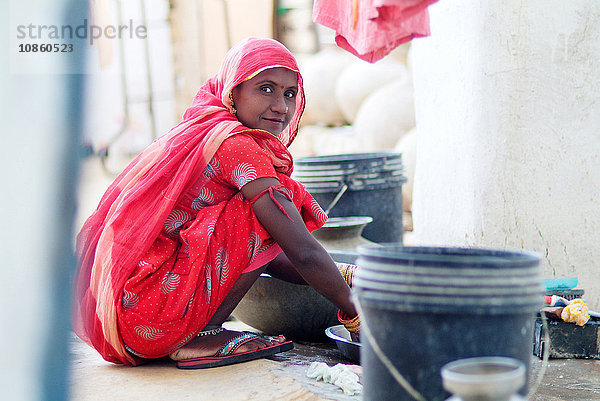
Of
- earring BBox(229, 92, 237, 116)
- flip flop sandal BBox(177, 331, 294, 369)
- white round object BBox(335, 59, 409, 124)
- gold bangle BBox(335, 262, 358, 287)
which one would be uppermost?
white round object BBox(335, 59, 409, 124)

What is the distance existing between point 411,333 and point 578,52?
2.13 metres

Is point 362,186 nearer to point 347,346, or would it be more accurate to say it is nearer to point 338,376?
point 347,346

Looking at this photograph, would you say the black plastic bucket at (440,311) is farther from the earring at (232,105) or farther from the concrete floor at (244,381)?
the earring at (232,105)

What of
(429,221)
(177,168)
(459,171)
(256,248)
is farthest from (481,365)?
(429,221)

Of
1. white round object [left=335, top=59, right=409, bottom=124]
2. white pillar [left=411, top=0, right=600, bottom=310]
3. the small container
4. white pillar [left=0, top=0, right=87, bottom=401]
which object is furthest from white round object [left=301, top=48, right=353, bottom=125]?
the small container

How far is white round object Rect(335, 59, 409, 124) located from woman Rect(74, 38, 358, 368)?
5.31m

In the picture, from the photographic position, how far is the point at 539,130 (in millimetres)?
3205

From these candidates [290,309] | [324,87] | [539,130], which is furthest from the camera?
[324,87]

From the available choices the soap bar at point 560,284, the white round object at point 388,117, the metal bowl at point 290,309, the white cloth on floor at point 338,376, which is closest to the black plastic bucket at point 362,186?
the metal bowl at point 290,309

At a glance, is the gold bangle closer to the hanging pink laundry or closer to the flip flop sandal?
the flip flop sandal

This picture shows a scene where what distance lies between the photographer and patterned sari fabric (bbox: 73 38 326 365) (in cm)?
244

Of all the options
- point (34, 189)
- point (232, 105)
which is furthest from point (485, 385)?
point (232, 105)

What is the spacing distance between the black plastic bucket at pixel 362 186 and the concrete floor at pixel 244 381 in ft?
4.80

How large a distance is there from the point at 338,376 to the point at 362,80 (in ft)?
19.7
